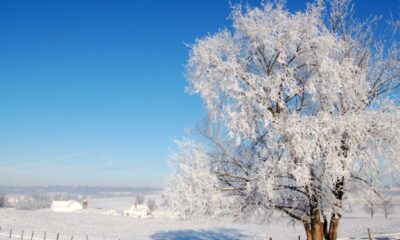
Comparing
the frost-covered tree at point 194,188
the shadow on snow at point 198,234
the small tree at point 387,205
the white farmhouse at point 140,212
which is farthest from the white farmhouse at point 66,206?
the frost-covered tree at point 194,188

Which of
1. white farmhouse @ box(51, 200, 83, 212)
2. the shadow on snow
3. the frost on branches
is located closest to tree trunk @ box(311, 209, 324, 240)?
the frost on branches

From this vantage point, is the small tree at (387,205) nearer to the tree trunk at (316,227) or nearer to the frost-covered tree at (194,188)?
the tree trunk at (316,227)

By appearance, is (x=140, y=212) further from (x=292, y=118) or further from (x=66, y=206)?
(x=292, y=118)

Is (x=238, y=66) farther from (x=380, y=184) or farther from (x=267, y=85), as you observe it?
(x=380, y=184)

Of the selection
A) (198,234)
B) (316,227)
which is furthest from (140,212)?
(316,227)

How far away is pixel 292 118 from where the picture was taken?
12.2 m

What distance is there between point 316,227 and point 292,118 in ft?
14.9

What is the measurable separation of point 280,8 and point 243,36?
1.64 metres

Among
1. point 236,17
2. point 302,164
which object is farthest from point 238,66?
point 302,164

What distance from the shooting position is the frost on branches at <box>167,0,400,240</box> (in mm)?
12336

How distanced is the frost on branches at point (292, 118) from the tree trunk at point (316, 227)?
4cm

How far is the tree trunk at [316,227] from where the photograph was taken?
13.9 m

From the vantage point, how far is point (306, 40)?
1327 cm

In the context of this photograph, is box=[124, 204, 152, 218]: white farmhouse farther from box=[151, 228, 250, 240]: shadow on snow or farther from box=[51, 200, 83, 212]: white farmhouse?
box=[151, 228, 250, 240]: shadow on snow
